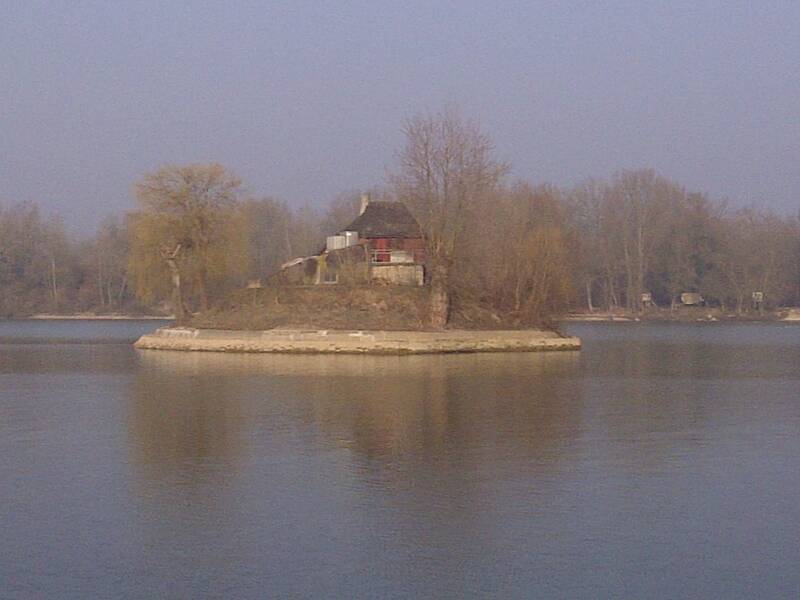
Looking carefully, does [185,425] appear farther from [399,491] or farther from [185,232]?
[185,232]

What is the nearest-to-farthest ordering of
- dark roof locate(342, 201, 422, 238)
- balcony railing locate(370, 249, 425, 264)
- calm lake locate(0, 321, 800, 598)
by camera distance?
calm lake locate(0, 321, 800, 598) → balcony railing locate(370, 249, 425, 264) → dark roof locate(342, 201, 422, 238)

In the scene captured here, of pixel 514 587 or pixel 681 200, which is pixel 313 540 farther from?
pixel 681 200

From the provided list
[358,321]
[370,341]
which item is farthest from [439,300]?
[370,341]

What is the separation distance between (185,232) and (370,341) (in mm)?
12123

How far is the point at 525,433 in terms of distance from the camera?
19.1m

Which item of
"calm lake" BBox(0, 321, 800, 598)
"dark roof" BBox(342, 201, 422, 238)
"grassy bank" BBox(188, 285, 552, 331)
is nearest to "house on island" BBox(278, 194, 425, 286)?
"dark roof" BBox(342, 201, 422, 238)

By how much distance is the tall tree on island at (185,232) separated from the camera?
50406 millimetres

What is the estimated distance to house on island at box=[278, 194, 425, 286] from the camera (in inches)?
1912

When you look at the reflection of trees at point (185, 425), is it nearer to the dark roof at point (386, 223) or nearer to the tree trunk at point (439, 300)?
the tree trunk at point (439, 300)

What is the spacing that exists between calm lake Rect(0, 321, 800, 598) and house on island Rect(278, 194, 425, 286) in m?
20.4

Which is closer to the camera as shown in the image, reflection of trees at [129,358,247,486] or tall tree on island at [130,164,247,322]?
reflection of trees at [129,358,247,486]

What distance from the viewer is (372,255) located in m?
52.8

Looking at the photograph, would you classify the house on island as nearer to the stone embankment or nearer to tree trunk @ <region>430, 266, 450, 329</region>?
tree trunk @ <region>430, 266, 450, 329</region>

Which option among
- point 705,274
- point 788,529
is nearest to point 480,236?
point 788,529
